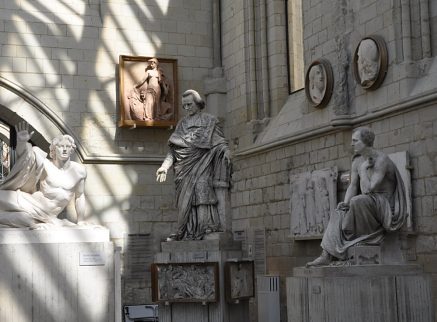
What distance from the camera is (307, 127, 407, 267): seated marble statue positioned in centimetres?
669

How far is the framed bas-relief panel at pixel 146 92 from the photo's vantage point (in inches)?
521

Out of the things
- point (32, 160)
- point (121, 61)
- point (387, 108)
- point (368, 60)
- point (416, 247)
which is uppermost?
point (121, 61)

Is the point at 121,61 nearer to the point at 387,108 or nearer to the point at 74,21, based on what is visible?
the point at 74,21

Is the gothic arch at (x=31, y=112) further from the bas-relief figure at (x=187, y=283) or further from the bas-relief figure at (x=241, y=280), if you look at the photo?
the bas-relief figure at (x=241, y=280)

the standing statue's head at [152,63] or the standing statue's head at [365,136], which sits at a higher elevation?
the standing statue's head at [152,63]

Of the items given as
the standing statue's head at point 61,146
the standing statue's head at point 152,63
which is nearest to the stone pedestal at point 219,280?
the standing statue's head at point 61,146

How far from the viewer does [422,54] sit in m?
9.17

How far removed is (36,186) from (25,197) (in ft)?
0.85

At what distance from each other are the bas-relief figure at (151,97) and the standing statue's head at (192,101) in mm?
3869

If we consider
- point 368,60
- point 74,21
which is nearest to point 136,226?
point 74,21

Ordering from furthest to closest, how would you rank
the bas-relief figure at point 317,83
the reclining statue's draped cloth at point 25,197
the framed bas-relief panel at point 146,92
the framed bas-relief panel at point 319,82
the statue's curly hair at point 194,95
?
the framed bas-relief panel at point 146,92
the bas-relief figure at point 317,83
the framed bas-relief panel at point 319,82
the statue's curly hair at point 194,95
the reclining statue's draped cloth at point 25,197

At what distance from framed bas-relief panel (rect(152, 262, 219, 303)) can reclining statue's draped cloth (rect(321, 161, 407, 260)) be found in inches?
88.4

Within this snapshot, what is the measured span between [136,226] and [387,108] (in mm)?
5252

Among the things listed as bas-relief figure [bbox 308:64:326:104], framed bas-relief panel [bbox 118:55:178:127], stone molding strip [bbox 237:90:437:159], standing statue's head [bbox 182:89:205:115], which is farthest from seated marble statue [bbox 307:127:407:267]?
framed bas-relief panel [bbox 118:55:178:127]
